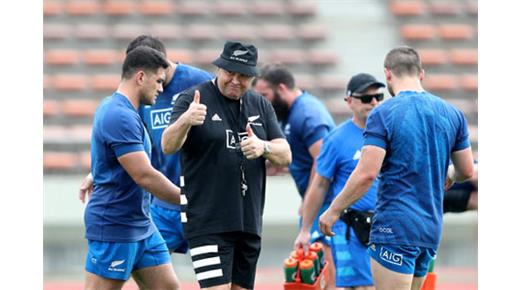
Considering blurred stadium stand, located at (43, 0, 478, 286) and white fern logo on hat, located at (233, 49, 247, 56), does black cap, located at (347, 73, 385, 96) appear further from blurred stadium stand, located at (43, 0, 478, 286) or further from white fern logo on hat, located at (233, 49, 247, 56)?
blurred stadium stand, located at (43, 0, 478, 286)

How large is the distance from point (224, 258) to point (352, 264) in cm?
193

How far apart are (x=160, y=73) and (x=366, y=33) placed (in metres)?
11.8

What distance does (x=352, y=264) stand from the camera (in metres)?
8.53

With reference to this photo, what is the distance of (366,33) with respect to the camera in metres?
18.5

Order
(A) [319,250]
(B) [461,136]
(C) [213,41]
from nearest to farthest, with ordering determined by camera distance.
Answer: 1. (B) [461,136]
2. (A) [319,250]
3. (C) [213,41]

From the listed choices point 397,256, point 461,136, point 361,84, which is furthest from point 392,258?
point 361,84

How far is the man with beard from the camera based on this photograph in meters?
9.55

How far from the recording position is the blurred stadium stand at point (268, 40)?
684 inches

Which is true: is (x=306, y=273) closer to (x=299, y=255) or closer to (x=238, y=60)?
(x=299, y=255)

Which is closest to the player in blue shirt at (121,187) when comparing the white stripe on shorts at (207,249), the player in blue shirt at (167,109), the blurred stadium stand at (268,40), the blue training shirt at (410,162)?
the white stripe on shorts at (207,249)

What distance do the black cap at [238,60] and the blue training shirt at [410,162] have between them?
845 millimetres

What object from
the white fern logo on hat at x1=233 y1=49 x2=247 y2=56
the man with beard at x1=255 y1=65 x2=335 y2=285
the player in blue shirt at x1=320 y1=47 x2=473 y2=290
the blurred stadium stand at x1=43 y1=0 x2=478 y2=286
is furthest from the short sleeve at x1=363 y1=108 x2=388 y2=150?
the blurred stadium stand at x1=43 y1=0 x2=478 y2=286

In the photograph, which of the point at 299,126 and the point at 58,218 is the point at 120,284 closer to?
the point at 299,126
